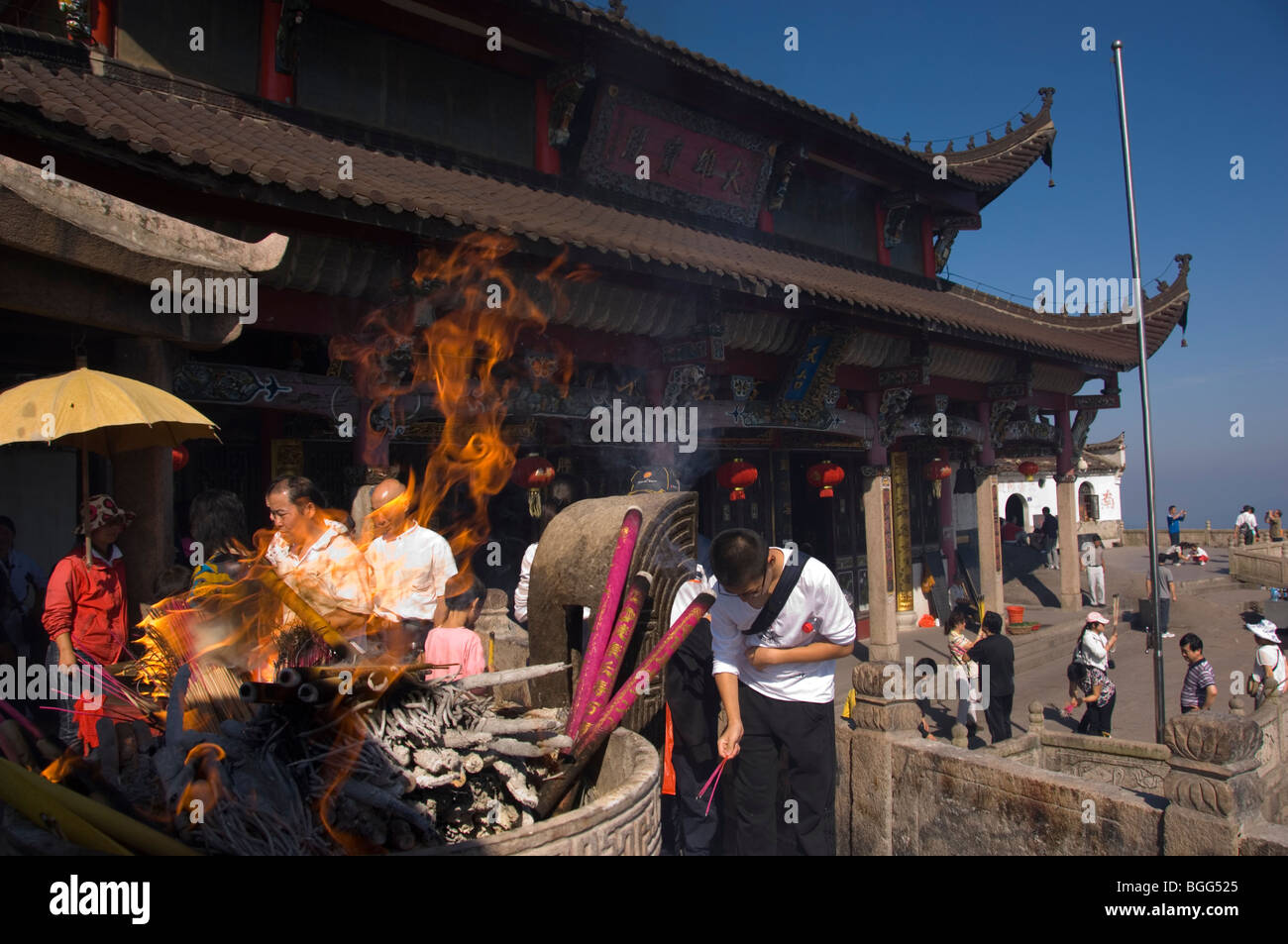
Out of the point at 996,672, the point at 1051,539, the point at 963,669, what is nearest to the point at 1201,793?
the point at 996,672

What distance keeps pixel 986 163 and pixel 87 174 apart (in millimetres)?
12750

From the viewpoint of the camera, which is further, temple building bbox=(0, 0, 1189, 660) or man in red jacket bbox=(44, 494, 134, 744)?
temple building bbox=(0, 0, 1189, 660)

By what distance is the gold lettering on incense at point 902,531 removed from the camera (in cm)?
1298

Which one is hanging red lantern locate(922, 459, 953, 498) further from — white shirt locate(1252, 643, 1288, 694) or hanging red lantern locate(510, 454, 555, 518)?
hanging red lantern locate(510, 454, 555, 518)

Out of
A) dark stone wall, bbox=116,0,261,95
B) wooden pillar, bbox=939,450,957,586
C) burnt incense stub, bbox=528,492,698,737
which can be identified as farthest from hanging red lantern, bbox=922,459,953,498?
dark stone wall, bbox=116,0,261,95

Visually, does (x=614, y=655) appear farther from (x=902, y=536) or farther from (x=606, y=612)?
(x=902, y=536)

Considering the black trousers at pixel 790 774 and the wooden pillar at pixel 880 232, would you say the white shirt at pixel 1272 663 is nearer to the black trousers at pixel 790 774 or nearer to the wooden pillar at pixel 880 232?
the black trousers at pixel 790 774

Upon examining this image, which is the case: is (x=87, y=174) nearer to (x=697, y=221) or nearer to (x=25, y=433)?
(x=25, y=433)

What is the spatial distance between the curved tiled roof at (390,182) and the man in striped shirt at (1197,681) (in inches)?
151

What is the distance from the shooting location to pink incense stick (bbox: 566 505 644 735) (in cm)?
307

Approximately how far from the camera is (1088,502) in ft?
98.8

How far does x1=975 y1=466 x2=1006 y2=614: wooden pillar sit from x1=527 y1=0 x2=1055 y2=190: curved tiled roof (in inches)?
181

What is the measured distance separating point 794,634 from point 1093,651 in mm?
4989
